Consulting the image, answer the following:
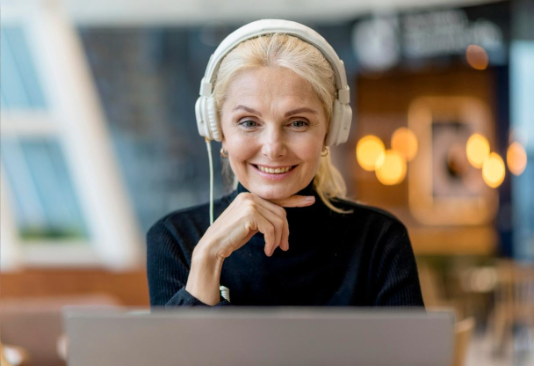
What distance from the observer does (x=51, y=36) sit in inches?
195

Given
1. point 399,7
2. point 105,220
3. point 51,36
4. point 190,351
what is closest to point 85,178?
point 105,220

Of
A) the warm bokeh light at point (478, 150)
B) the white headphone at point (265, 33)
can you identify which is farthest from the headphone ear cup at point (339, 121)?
the warm bokeh light at point (478, 150)

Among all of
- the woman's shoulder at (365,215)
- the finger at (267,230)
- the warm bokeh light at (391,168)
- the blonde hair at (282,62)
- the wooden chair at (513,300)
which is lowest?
the wooden chair at (513,300)

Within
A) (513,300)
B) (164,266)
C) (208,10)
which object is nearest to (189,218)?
(164,266)

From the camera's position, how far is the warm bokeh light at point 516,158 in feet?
24.9

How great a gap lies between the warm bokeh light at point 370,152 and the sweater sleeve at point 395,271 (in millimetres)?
6944

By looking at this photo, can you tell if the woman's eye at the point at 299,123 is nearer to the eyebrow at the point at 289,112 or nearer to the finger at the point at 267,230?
the eyebrow at the point at 289,112

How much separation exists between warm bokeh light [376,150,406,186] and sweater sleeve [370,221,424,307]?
7.15 metres

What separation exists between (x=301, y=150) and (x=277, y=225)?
13 cm

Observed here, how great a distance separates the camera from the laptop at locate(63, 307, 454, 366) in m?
0.71

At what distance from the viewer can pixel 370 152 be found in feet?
26.9

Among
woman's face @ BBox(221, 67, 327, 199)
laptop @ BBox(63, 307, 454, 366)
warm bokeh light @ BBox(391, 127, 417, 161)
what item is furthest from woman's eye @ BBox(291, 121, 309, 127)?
warm bokeh light @ BBox(391, 127, 417, 161)

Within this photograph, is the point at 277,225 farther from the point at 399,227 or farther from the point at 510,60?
the point at 510,60

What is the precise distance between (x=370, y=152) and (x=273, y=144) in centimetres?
717
